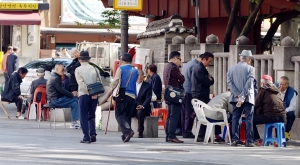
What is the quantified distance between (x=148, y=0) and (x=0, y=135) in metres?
15.9

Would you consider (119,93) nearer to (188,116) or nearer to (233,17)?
(188,116)

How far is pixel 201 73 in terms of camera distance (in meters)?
17.1

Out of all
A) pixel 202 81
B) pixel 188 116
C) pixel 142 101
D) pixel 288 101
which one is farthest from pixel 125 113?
pixel 288 101

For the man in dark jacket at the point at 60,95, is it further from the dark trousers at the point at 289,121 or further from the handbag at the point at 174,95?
the dark trousers at the point at 289,121

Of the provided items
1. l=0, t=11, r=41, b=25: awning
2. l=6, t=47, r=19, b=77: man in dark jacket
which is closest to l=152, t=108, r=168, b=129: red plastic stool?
l=6, t=47, r=19, b=77: man in dark jacket

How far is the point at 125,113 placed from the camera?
16797 millimetres

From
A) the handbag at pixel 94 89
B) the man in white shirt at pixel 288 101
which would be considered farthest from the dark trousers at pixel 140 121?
the man in white shirt at pixel 288 101

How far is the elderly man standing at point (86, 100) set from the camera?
1630 cm

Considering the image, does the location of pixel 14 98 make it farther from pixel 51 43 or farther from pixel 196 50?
→ pixel 51 43

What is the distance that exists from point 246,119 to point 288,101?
1.32 m

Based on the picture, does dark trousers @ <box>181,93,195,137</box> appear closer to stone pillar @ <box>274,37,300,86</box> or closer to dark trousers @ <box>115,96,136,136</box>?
dark trousers @ <box>115,96,136,136</box>

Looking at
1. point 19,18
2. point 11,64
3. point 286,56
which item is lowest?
point 11,64

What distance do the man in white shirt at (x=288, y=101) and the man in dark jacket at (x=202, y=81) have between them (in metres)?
1.32

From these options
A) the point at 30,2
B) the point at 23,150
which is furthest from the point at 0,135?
the point at 30,2
